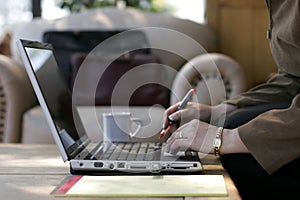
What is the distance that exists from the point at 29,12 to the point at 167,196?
137 inches

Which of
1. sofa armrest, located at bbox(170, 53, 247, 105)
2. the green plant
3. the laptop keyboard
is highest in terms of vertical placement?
the laptop keyboard

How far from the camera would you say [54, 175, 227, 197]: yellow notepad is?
862 millimetres

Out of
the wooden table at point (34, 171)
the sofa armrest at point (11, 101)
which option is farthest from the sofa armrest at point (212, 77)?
the wooden table at point (34, 171)

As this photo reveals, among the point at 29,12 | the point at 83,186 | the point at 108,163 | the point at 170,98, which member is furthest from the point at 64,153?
the point at 29,12

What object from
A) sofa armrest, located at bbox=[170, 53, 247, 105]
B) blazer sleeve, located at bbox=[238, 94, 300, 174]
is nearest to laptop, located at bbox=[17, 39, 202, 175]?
blazer sleeve, located at bbox=[238, 94, 300, 174]

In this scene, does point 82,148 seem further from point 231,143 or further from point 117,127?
point 231,143

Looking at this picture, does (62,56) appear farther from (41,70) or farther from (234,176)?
(234,176)

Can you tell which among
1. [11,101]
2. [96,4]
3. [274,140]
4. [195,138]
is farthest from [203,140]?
→ [96,4]

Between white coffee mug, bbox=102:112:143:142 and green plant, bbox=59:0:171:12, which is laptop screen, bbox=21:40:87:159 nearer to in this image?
white coffee mug, bbox=102:112:143:142

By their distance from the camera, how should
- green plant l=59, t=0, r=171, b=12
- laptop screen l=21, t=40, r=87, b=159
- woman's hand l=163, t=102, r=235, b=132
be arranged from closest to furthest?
laptop screen l=21, t=40, r=87, b=159 → woman's hand l=163, t=102, r=235, b=132 → green plant l=59, t=0, r=171, b=12

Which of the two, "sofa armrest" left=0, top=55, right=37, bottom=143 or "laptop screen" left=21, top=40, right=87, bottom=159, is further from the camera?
"sofa armrest" left=0, top=55, right=37, bottom=143

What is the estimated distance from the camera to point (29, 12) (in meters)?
4.13

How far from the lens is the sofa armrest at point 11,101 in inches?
99.2

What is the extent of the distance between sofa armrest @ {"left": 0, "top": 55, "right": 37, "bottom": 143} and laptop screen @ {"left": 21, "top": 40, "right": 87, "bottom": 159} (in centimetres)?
98
